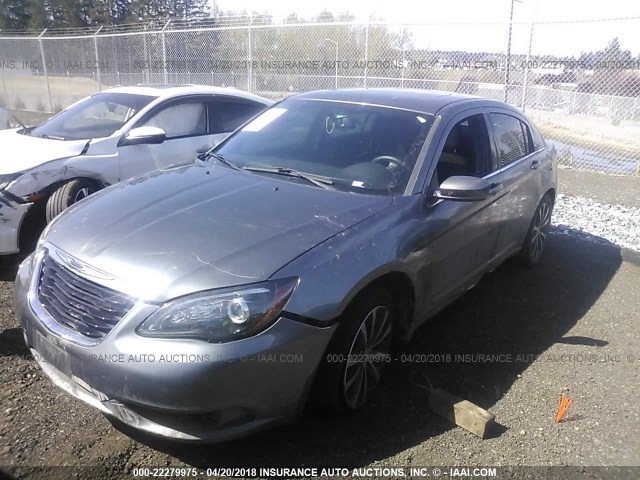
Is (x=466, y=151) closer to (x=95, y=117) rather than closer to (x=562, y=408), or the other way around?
(x=562, y=408)

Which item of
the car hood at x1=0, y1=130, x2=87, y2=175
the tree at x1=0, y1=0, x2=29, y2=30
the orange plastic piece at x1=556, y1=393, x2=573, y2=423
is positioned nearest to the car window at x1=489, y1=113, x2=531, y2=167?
the orange plastic piece at x1=556, y1=393, x2=573, y2=423

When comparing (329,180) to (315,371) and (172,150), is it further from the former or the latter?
(172,150)

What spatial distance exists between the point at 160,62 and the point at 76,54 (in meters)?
3.99

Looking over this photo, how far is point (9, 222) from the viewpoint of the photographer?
4598mm

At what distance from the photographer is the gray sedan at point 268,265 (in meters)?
2.34

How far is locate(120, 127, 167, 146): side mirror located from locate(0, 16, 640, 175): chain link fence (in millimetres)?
6330

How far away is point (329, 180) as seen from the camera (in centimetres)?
342

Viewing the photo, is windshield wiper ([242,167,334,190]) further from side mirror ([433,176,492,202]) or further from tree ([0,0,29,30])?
tree ([0,0,29,30])

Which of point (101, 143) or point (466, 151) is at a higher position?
point (466, 151)

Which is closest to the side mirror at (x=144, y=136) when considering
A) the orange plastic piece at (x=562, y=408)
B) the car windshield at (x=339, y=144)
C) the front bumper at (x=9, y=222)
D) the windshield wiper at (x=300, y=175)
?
the front bumper at (x=9, y=222)

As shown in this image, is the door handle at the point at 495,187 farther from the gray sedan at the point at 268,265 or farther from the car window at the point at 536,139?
the car window at the point at 536,139

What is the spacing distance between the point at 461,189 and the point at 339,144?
2.96ft

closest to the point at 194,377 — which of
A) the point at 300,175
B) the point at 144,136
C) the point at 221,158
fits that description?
the point at 300,175

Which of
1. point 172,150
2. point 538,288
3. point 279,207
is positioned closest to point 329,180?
point 279,207
